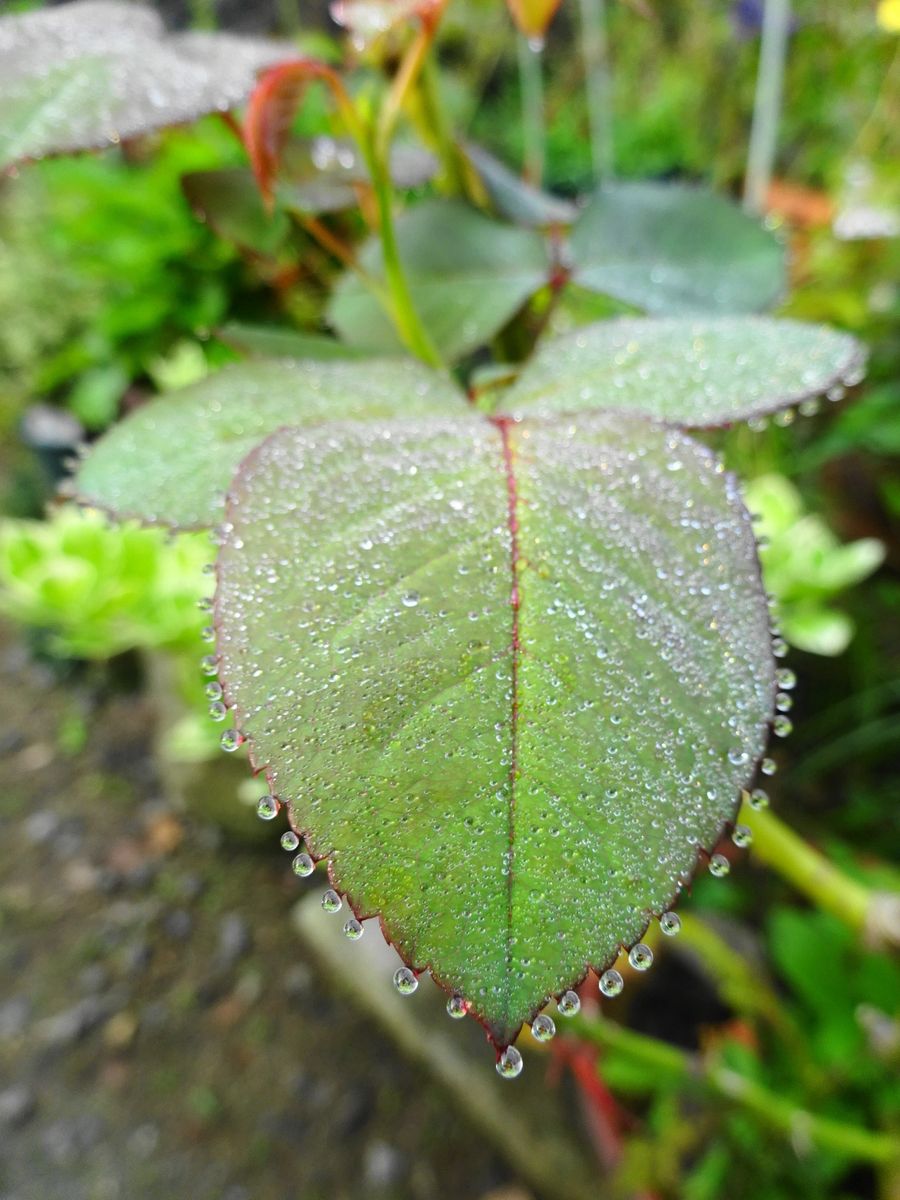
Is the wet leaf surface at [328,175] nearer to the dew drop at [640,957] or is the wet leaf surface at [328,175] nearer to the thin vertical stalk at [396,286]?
the thin vertical stalk at [396,286]

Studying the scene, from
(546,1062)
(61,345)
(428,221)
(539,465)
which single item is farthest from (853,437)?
(61,345)

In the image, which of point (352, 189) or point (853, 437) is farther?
point (853, 437)

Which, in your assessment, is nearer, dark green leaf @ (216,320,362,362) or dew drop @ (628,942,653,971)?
dew drop @ (628,942,653,971)

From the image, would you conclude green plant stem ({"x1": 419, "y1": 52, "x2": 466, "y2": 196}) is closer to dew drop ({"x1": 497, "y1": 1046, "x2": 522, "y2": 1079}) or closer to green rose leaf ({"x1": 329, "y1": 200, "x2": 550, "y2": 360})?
green rose leaf ({"x1": 329, "y1": 200, "x2": 550, "y2": 360})

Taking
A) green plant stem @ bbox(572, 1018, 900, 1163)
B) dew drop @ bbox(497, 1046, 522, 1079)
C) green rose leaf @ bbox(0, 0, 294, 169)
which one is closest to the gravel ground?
green plant stem @ bbox(572, 1018, 900, 1163)

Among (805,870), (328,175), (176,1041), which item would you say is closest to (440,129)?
(328,175)

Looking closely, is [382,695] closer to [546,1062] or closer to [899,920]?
[899,920]
